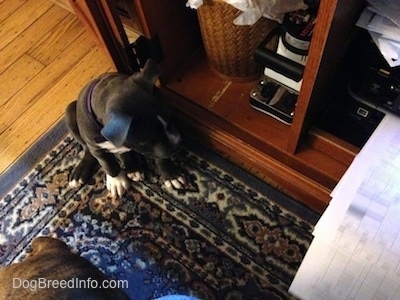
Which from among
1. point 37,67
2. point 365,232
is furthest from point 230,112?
point 37,67

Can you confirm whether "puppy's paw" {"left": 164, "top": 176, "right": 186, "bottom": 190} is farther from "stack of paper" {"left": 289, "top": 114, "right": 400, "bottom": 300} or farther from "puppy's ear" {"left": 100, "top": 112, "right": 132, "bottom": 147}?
"stack of paper" {"left": 289, "top": 114, "right": 400, "bottom": 300}

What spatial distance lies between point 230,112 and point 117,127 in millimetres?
351

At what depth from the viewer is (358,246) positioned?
74 centimetres

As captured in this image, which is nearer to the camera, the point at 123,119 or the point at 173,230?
the point at 123,119

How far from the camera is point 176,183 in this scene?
3.76 ft

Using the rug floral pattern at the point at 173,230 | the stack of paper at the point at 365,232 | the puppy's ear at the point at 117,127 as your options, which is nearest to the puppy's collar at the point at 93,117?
the puppy's ear at the point at 117,127

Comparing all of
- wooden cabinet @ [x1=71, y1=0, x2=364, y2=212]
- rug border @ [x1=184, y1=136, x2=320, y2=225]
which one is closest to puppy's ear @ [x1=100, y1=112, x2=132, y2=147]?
wooden cabinet @ [x1=71, y1=0, x2=364, y2=212]

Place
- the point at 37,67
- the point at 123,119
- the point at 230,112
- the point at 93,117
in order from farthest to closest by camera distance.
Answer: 1. the point at 37,67
2. the point at 230,112
3. the point at 93,117
4. the point at 123,119

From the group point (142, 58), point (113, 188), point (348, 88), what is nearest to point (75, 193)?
point (113, 188)

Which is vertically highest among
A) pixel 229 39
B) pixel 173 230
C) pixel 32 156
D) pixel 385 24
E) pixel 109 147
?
pixel 385 24

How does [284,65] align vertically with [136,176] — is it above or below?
above

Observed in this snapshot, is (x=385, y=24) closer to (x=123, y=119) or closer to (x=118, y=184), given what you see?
(x=123, y=119)

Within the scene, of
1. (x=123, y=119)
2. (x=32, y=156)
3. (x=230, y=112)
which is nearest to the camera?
(x=123, y=119)

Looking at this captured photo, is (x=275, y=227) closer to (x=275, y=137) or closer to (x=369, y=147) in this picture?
(x=275, y=137)
